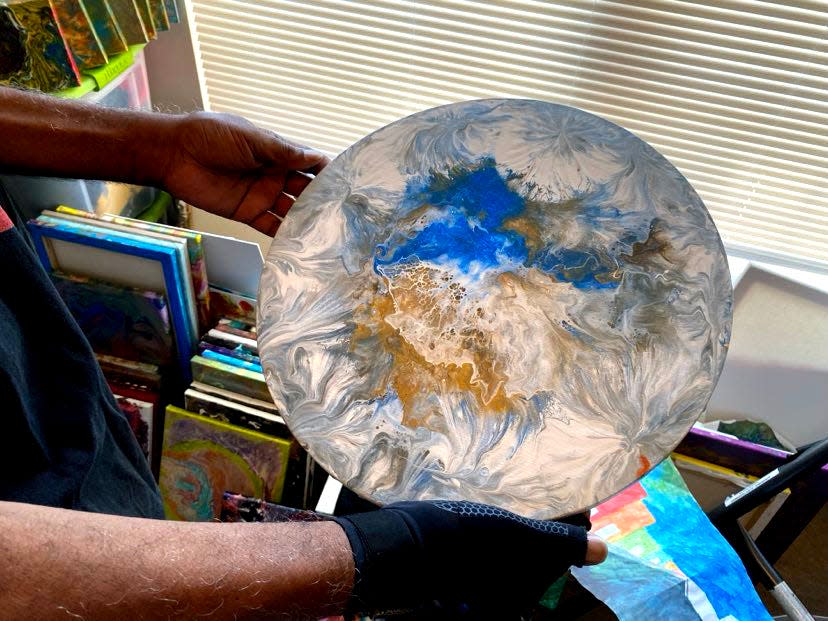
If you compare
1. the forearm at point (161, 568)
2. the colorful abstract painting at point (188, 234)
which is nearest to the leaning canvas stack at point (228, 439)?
the colorful abstract painting at point (188, 234)

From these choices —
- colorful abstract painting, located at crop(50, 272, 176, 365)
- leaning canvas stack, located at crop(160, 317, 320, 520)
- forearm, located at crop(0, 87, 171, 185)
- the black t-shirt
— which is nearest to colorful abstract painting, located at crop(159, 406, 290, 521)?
leaning canvas stack, located at crop(160, 317, 320, 520)

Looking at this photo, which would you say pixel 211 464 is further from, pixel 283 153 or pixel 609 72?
pixel 609 72

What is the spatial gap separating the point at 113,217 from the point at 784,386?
1.63 metres

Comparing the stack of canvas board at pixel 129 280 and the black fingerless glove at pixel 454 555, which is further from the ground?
the black fingerless glove at pixel 454 555

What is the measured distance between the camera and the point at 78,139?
981 mm

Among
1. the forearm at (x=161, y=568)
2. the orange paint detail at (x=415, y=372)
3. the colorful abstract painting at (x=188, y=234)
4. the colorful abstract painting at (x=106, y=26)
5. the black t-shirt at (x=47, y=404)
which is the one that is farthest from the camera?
the colorful abstract painting at (x=188, y=234)

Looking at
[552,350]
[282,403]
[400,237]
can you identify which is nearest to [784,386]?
[552,350]

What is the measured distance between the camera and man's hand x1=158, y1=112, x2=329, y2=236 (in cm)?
98

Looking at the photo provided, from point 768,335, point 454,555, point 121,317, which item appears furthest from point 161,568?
point 768,335

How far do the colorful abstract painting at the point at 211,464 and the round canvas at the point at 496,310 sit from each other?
1.80 feet

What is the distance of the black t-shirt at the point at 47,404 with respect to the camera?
750 mm

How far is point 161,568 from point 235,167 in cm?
70

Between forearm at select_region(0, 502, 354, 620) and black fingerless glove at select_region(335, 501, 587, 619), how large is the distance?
0.03 meters

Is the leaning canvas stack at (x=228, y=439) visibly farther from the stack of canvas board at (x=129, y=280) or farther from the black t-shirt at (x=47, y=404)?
the black t-shirt at (x=47, y=404)
